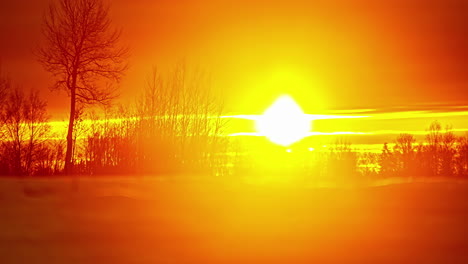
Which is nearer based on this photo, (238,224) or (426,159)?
(238,224)

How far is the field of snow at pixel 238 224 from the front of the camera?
968cm

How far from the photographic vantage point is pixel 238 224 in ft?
37.2

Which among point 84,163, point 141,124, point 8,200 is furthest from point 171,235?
point 141,124

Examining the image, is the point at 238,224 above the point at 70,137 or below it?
below

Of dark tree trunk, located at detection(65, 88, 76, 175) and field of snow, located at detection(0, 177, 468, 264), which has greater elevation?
dark tree trunk, located at detection(65, 88, 76, 175)

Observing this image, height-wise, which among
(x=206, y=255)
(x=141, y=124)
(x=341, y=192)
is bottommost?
(x=206, y=255)

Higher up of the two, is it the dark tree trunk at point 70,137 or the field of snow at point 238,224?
the dark tree trunk at point 70,137

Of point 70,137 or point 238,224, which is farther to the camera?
point 70,137

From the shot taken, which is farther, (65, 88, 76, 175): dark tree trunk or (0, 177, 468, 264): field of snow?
(65, 88, 76, 175): dark tree trunk

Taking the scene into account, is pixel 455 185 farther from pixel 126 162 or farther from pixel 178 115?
pixel 178 115

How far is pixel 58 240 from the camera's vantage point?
33.5 ft

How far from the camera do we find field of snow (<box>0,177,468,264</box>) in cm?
968

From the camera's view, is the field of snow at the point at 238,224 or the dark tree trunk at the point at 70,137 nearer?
the field of snow at the point at 238,224

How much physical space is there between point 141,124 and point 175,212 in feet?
53.7
